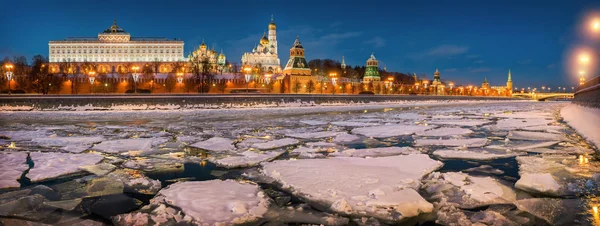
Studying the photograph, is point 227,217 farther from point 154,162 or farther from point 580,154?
point 580,154

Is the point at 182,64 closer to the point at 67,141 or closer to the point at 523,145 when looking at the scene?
the point at 67,141

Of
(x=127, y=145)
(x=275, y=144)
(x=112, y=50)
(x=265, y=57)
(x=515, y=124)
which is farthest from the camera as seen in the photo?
(x=265, y=57)

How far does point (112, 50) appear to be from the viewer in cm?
13325

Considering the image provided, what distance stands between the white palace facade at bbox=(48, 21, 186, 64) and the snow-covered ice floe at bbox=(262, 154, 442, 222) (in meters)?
135

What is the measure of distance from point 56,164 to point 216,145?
140 inches

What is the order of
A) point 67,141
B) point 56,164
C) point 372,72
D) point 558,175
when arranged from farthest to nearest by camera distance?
1. point 372,72
2. point 67,141
3. point 56,164
4. point 558,175

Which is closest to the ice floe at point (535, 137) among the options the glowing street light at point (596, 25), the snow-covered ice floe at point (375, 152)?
the snow-covered ice floe at point (375, 152)

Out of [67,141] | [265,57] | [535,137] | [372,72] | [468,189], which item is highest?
[265,57]

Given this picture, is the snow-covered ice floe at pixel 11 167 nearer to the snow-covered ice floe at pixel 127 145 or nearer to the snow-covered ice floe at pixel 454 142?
the snow-covered ice floe at pixel 127 145

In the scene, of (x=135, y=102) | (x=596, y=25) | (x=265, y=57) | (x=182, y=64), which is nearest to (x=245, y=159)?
(x=596, y=25)

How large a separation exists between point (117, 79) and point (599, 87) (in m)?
84.9

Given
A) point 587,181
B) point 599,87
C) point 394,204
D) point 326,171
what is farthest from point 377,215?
point 599,87

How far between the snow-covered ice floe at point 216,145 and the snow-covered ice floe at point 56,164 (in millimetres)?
2311

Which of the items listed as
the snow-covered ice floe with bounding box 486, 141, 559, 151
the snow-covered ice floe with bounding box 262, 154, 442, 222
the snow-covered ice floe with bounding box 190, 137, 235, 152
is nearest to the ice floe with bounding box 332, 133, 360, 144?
the snow-covered ice floe with bounding box 190, 137, 235, 152
